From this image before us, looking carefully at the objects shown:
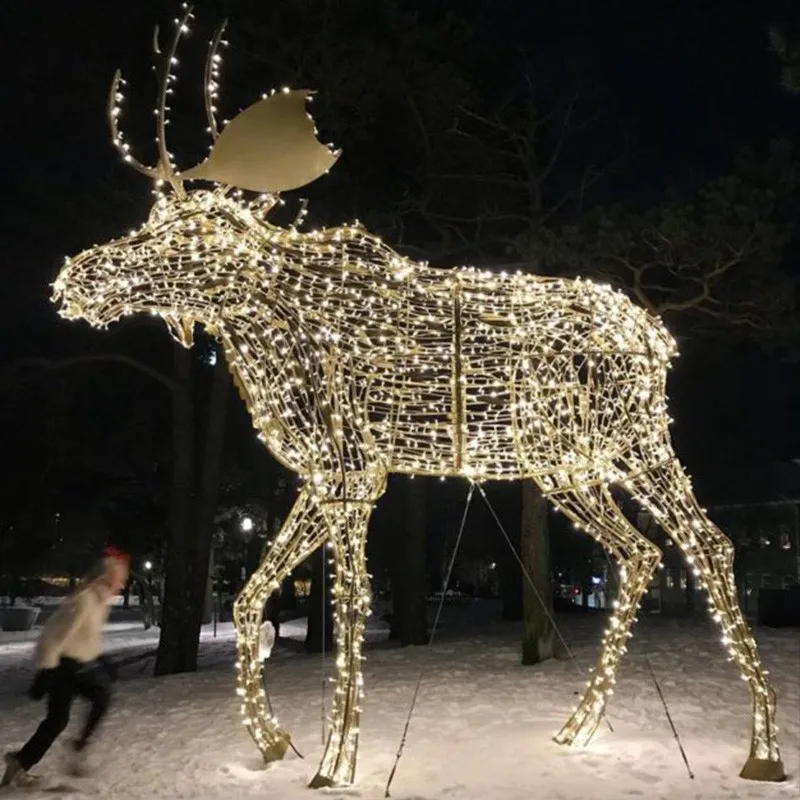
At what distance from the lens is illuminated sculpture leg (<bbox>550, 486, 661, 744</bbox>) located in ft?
18.9

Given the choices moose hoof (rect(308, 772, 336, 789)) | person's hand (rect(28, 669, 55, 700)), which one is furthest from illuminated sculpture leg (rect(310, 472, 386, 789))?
person's hand (rect(28, 669, 55, 700))

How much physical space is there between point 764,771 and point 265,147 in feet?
12.9

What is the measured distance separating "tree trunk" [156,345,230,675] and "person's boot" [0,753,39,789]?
5694 millimetres

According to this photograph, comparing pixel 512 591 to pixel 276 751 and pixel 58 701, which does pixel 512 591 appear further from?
pixel 58 701

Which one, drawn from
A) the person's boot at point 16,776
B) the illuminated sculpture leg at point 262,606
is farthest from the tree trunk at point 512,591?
the person's boot at point 16,776

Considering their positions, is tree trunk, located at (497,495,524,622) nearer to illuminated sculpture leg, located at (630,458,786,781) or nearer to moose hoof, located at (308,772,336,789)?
illuminated sculpture leg, located at (630,458,786,781)

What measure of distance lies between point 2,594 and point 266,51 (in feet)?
92.5

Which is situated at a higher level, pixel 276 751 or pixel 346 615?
pixel 346 615

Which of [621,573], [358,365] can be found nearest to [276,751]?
[358,365]

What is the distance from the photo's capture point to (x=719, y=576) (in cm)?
526

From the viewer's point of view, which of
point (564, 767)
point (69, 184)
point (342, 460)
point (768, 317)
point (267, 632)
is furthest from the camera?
point (69, 184)

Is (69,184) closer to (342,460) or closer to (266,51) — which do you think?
(266,51)

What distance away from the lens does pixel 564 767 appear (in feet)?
17.2

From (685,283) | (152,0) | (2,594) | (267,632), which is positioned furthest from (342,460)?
(2,594)
